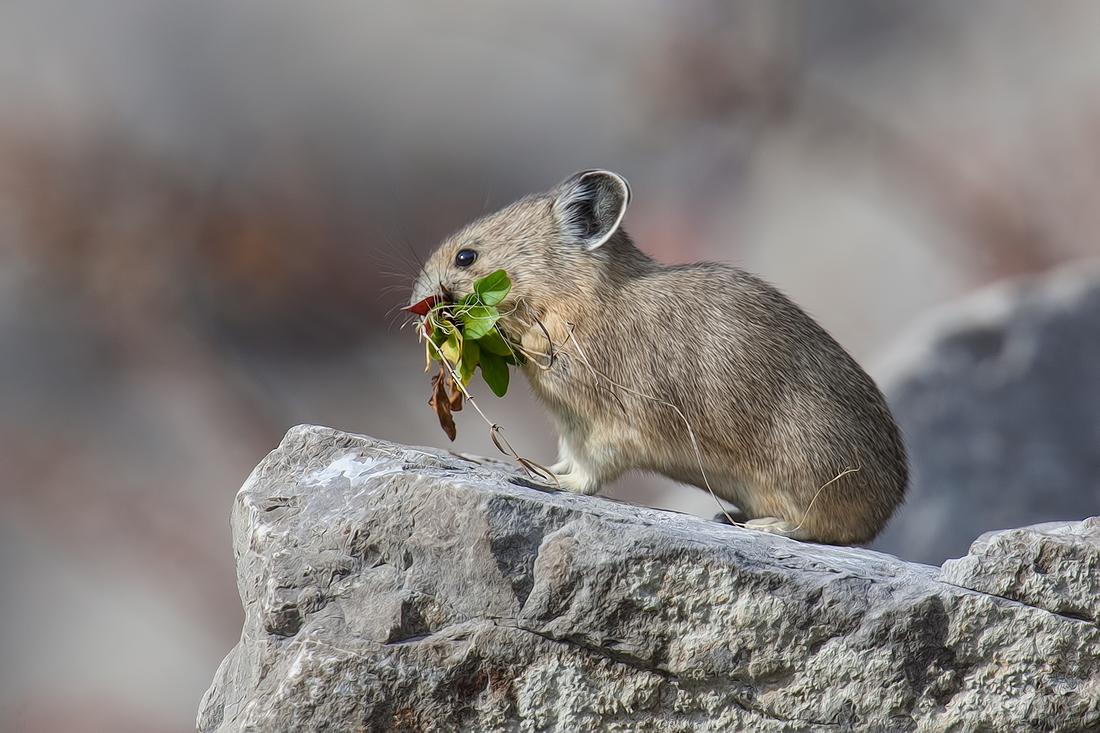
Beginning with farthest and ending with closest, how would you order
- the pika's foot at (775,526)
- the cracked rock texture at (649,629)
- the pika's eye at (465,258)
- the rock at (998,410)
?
1. the rock at (998,410)
2. the pika's eye at (465,258)
3. the pika's foot at (775,526)
4. the cracked rock texture at (649,629)

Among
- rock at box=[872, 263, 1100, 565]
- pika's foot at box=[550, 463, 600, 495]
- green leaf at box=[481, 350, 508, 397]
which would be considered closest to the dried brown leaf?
green leaf at box=[481, 350, 508, 397]

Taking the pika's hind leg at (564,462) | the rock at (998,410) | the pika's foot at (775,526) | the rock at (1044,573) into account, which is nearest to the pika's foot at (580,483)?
the pika's hind leg at (564,462)

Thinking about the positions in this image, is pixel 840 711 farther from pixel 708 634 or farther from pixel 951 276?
pixel 951 276

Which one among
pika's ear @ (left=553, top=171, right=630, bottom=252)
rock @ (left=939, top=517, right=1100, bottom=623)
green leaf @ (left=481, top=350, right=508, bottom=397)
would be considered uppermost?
pika's ear @ (left=553, top=171, right=630, bottom=252)

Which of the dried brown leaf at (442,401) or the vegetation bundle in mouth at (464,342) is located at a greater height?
the vegetation bundle in mouth at (464,342)

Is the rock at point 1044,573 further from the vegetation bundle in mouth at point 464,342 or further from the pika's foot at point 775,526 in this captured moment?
the vegetation bundle in mouth at point 464,342

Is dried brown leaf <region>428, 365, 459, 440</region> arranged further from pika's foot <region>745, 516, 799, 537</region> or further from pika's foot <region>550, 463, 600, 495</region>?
pika's foot <region>745, 516, 799, 537</region>
